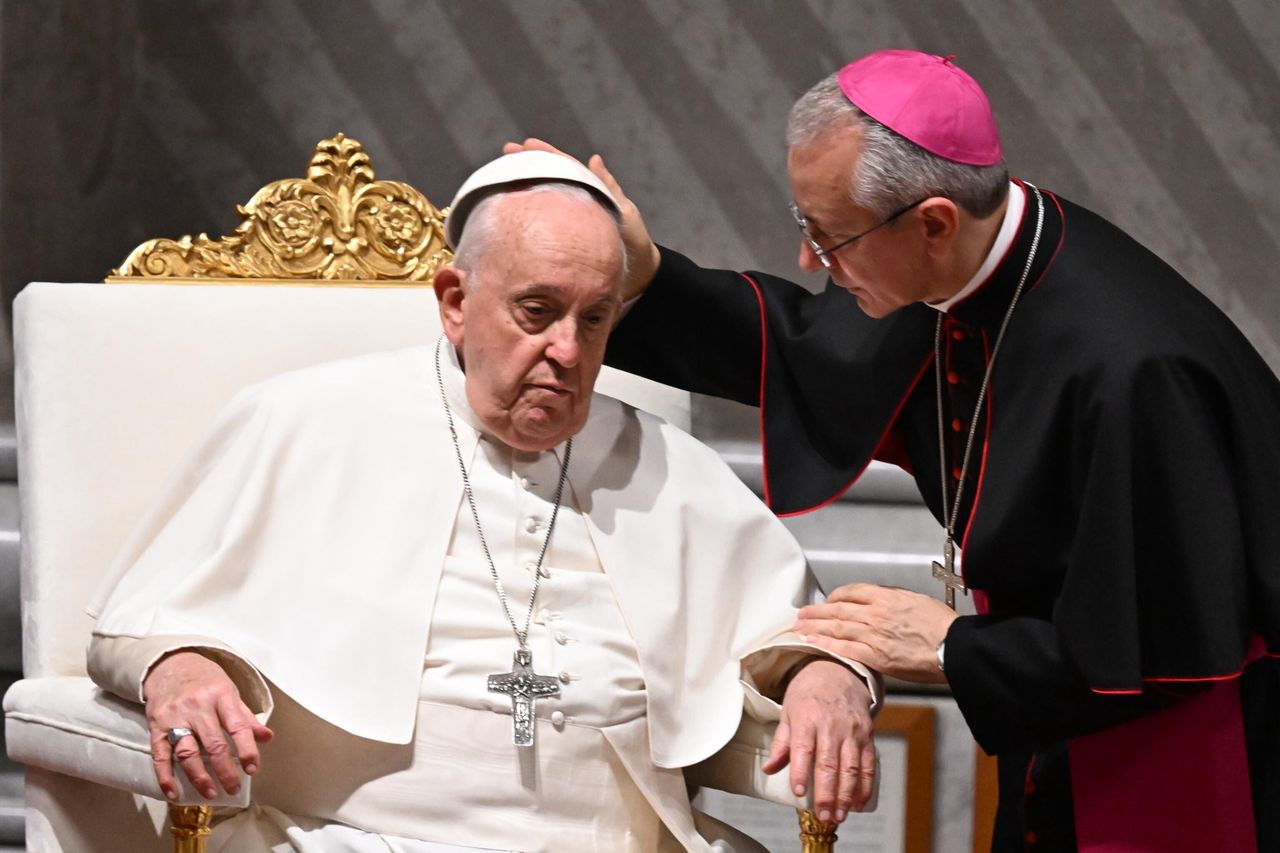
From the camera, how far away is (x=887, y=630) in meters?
2.67

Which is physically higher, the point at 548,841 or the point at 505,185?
the point at 505,185

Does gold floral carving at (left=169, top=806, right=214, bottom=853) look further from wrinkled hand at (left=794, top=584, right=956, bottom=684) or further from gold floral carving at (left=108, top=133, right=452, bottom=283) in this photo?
gold floral carving at (left=108, top=133, right=452, bottom=283)

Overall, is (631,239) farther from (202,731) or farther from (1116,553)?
(202,731)

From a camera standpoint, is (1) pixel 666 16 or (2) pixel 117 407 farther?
(1) pixel 666 16

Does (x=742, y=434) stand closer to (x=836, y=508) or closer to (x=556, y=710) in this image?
(x=836, y=508)

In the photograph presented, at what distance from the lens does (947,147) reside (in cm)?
253

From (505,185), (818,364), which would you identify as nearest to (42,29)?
(505,185)

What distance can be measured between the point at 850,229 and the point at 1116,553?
2.03 feet

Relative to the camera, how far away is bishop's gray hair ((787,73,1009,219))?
2512 millimetres

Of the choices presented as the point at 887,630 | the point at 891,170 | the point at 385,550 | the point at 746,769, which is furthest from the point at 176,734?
the point at 891,170

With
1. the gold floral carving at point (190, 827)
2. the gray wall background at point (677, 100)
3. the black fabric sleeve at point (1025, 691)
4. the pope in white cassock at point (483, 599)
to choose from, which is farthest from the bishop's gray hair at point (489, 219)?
the gray wall background at point (677, 100)

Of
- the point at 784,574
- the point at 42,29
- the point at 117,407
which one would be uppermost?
the point at 42,29

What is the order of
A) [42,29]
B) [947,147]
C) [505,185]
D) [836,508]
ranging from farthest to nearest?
[836,508] < [42,29] < [505,185] < [947,147]

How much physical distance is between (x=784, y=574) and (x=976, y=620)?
41 centimetres
